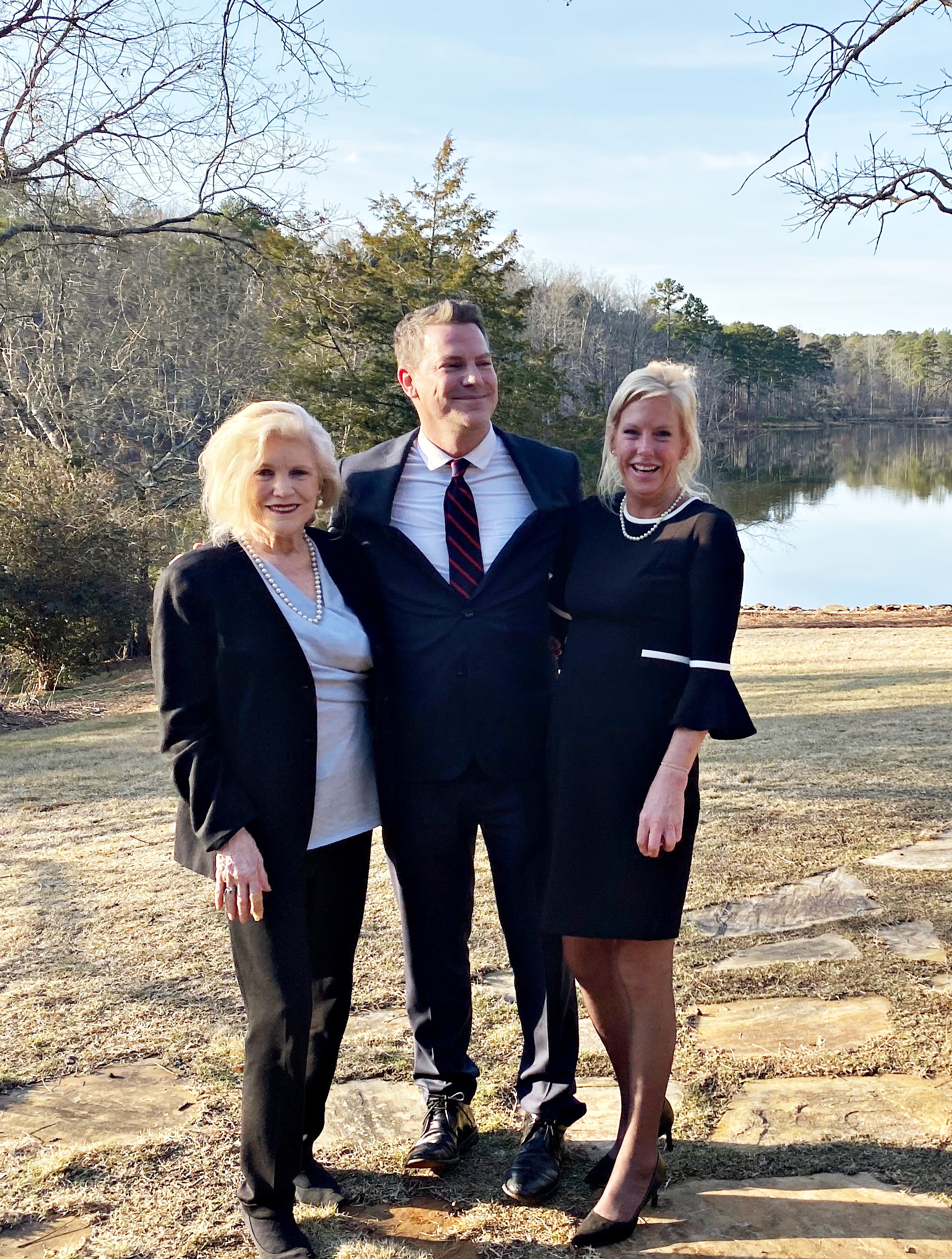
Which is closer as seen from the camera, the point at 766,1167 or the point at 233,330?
the point at 766,1167

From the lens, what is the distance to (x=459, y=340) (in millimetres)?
2777

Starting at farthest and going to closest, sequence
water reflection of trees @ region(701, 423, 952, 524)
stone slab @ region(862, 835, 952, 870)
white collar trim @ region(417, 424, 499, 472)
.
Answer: water reflection of trees @ region(701, 423, 952, 524) → stone slab @ region(862, 835, 952, 870) → white collar trim @ region(417, 424, 499, 472)

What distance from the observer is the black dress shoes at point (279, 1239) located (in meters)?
2.26

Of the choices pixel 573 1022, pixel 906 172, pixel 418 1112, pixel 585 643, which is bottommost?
pixel 418 1112

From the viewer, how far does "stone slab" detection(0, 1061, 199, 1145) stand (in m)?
2.78

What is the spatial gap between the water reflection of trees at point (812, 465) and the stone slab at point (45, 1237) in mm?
27445

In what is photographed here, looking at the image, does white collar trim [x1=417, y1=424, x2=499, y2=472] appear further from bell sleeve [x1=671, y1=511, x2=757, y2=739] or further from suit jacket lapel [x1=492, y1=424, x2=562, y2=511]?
bell sleeve [x1=671, y1=511, x2=757, y2=739]

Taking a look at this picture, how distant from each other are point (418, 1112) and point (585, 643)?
1371mm

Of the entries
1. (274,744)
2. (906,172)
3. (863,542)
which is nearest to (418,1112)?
(274,744)

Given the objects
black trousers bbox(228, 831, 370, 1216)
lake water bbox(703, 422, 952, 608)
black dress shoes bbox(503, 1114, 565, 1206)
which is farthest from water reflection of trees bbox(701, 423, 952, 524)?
black trousers bbox(228, 831, 370, 1216)

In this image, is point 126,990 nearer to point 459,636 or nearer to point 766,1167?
point 459,636

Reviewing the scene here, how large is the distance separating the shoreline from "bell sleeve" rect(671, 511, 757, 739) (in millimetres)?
12987

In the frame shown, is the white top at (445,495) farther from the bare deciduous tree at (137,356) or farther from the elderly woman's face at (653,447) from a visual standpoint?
the bare deciduous tree at (137,356)

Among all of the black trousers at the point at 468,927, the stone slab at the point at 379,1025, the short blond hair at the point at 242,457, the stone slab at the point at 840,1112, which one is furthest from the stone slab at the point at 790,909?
the short blond hair at the point at 242,457
